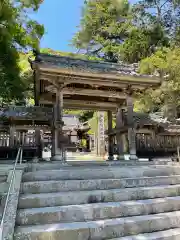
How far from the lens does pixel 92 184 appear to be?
17.3ft

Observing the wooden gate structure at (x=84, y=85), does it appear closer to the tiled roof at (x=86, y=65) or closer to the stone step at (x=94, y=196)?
the tiled roof at (x=86, y=65)

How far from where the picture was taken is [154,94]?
50.5ft

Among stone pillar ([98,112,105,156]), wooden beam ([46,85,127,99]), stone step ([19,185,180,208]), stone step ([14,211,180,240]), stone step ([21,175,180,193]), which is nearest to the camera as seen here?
stone step ([14,211,180,240])

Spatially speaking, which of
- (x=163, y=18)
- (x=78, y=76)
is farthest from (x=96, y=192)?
(x=163, y=18)

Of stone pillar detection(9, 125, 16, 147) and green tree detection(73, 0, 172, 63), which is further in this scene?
green tree detection(73, 0, 172, 63)

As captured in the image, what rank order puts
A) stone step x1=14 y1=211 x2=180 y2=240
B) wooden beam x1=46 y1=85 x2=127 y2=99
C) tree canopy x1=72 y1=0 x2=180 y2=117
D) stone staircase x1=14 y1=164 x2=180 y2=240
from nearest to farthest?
stone step x1=14 y1=211 x2=180 y2=240 → stone staircase x1=14 y1=164 x2=180 y2=240 → wooden beam x1=46 y1=85 x2=127 y2=99 → tree canopy x1=72 y1=0 x2=180 y2=117

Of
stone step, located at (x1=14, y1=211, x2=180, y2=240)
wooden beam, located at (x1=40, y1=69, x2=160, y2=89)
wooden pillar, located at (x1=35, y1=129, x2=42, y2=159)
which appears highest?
wooden beam, located at (x1=40, y1=69, x2=160, y2=89)

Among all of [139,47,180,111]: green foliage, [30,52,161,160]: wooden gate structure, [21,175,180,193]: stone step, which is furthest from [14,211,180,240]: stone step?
[139,47,180,111]: green foliage

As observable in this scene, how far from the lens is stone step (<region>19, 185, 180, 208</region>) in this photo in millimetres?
4434

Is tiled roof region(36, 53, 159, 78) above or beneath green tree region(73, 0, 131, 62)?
beneath

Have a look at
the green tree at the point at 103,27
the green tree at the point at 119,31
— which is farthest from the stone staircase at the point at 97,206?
the green tree at the point at 103,27

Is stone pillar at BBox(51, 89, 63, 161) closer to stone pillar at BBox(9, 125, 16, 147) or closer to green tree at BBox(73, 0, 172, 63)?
stone pillar at BBox(9, 125, 16, 147)

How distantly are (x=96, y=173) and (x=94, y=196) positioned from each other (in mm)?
1130

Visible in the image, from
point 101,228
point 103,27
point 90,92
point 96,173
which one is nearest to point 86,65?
point 90,92
